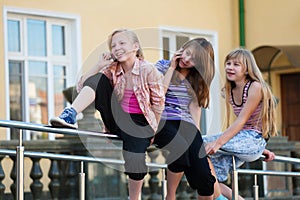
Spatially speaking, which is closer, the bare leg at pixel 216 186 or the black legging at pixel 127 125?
the black legging at pixel 127 125

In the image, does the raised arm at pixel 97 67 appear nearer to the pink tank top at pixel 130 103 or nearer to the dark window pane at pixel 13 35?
the pink tank top at pixel 130 103

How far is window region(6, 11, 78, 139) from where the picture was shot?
14.1m

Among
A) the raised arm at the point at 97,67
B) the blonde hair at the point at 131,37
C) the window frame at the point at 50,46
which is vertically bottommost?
the raised arm at the point at 97,67

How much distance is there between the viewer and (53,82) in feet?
48.0

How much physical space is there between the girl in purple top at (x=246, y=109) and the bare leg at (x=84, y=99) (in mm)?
1194

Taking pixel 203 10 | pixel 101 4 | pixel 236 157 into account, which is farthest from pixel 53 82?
pixel 236 157

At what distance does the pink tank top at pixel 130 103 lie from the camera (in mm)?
6727

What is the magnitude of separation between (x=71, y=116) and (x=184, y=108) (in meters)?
0.96

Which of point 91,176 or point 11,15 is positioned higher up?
point 11,15

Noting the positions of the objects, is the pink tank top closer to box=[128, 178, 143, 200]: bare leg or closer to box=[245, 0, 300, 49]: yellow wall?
box=[128, 178, 143, 200]: bare leg

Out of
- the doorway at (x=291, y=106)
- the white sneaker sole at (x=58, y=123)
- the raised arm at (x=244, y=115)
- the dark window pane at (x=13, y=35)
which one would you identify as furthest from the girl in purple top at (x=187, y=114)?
the doorway at (x=291, y=106)

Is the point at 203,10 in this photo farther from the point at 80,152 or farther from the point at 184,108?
the point at 184,108

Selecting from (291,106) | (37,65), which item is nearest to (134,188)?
(37,65)

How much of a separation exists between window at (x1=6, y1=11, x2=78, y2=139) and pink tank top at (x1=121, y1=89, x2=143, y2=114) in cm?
722
